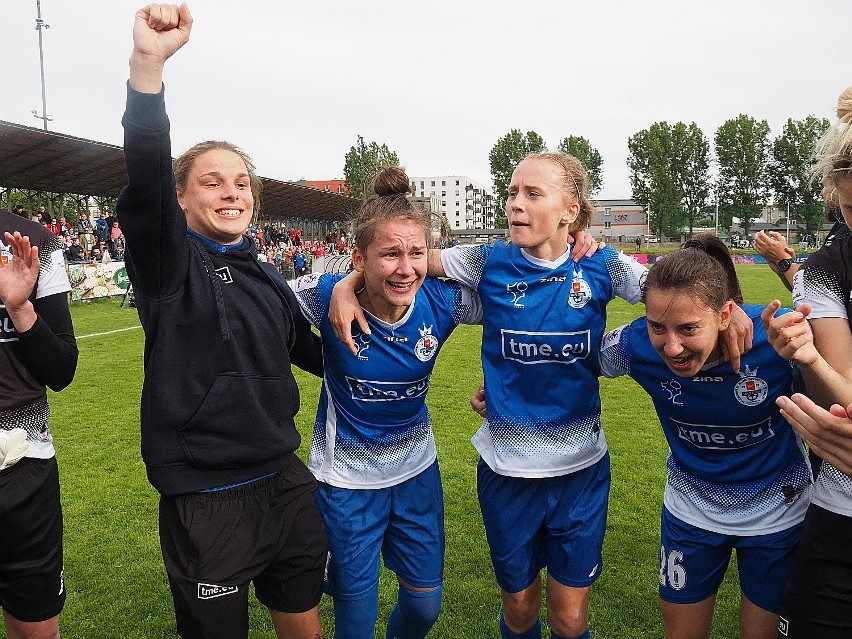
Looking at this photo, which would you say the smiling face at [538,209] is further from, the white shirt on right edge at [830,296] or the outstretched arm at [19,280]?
the outstretched arm at [19,280]

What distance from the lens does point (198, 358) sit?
2.35m

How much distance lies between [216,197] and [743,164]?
7877 centimetres

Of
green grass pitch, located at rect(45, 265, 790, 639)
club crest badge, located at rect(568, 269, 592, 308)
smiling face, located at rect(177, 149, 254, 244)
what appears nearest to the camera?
smiling face, located at rect(177, 149, 254, 244)

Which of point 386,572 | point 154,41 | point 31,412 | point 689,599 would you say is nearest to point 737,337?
point 689,599

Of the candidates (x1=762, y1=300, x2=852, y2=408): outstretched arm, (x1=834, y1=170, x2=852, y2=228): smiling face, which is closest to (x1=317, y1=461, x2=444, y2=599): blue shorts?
(x1=762, y1=300, x2=852, y2=408): outstretched arm

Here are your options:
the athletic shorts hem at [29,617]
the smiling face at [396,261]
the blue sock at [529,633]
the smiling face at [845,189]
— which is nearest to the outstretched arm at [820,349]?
the smiling face at [845,189]

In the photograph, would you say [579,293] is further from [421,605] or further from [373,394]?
[421,605]

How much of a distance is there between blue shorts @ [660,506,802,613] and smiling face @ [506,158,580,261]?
50.7 inches

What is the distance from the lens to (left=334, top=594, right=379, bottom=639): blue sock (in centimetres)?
289

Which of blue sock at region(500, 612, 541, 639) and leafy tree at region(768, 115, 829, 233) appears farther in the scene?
leafy tree at region(768, 115, 829, 233)

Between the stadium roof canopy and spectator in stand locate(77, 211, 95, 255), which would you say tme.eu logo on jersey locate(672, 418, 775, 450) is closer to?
the stadium roof canopy

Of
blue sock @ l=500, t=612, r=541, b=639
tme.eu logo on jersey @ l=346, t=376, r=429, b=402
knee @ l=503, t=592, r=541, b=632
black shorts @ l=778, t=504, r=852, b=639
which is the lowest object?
blue sock @ l=500, t=612, r=541, b=639

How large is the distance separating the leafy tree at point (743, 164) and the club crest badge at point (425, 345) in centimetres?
Result: 7757

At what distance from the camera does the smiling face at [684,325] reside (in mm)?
2441
